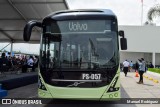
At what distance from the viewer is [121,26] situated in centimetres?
4347

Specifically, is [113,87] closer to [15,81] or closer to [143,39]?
[15,81]

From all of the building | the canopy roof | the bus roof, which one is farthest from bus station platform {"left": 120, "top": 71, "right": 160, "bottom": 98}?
the building

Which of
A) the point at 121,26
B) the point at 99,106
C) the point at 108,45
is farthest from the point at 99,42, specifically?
the point at 121,26

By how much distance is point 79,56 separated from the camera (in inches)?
309

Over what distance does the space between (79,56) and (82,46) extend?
31 centimetres

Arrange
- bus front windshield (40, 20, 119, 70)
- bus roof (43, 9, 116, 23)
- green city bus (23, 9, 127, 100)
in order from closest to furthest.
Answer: green city bus (23, 9, 127, 100) → bus front windshield (40, 20, 119, 70) → bus roof (43, 9, 116, 23)

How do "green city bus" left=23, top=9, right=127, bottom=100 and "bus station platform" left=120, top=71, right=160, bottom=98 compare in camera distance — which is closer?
"green city bus" left=23, top=9, right=127, bottom=100

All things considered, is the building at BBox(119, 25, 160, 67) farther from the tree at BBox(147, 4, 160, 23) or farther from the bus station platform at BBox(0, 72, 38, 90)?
the bus station platform at BBox(0, 72, 38, 90)

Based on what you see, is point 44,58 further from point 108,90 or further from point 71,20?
point 108,90

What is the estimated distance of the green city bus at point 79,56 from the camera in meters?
7.62

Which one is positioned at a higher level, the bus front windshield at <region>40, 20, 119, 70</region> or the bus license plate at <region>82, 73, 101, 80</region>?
the bus front windshield at <region>40, 20, 119, 70</region>

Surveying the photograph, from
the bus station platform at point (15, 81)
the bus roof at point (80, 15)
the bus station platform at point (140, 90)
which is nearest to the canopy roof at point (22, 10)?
the bus station platform at point (15, 81)

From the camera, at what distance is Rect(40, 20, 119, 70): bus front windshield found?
25.6 feet

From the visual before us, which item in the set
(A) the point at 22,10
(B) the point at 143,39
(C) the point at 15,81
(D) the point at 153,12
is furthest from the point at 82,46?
(B) the point at 143,39
